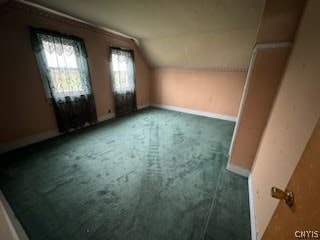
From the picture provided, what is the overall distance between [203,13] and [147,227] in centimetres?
284

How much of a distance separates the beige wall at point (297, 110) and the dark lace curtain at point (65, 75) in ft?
10.8

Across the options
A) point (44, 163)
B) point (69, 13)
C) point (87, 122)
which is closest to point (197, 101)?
point (87, 122)

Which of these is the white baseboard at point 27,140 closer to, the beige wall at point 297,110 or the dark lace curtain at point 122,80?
the dark lace curtain at point 122,80

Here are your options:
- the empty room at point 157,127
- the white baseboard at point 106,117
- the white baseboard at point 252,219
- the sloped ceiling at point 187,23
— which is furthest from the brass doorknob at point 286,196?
the white baseboard at point 106,117

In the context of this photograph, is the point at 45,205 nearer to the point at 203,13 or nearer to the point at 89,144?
the point at 89,144

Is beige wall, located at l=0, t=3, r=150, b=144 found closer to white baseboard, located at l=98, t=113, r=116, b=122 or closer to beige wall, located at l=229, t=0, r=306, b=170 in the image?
white baseboard, located at l=98, t=113, r=116, b=122

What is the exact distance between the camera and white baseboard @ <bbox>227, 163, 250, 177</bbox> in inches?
80.4

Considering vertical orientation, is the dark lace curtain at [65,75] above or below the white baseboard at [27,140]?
above

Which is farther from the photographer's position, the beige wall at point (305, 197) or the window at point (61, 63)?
the window at point (61, 63)

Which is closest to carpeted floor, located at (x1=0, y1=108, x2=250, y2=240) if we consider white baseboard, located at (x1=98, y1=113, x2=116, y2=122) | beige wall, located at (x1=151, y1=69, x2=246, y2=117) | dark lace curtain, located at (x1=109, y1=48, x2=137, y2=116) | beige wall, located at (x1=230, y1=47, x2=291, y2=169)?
beige wall, located at (x1=230, y1=47, x2=291, y2=169)

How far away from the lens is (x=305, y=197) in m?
0.50

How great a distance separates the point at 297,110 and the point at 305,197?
2.41 ft

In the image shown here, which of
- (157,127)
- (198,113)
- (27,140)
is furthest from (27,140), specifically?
(198,113)

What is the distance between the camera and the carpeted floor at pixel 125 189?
1341mm
